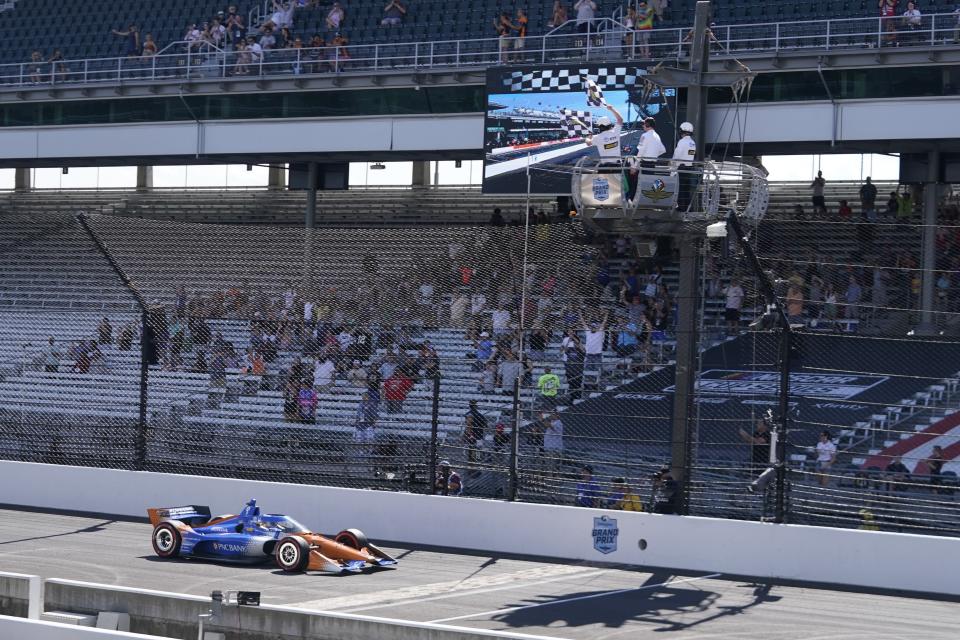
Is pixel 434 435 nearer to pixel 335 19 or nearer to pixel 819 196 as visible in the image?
pixel 819 196

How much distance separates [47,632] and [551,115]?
15898mm

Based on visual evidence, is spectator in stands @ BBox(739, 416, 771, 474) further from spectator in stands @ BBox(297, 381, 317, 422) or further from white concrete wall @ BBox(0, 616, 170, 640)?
white concrete wall @ BBox(0, 616, 170, 640)

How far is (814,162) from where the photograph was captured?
87.1 ft

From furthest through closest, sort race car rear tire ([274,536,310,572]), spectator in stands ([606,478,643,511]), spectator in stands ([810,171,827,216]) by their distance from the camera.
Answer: spectator in stands ([810,171,827,216]) → spectator in stands ([606,478,643,511]) → race car rear tire ([274,536,310,572])

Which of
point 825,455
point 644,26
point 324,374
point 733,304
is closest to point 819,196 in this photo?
point 644,26

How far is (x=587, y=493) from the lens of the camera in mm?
15195

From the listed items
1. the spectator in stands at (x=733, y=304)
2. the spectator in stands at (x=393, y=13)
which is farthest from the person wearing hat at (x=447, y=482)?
the spectator in stands at (x=393, y=13)

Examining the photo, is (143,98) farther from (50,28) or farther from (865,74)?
(865,74)

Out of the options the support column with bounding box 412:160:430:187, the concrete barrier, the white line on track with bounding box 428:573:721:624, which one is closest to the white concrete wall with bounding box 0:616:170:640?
the concrete barrier

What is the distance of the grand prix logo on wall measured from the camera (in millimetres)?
17812

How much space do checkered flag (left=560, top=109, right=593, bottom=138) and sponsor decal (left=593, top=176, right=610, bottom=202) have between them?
31.8 ft

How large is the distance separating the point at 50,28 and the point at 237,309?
667 inches

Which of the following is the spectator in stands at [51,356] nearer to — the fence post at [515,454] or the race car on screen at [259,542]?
the race car on screen at [259,542]

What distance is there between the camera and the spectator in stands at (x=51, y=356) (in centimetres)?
2117
